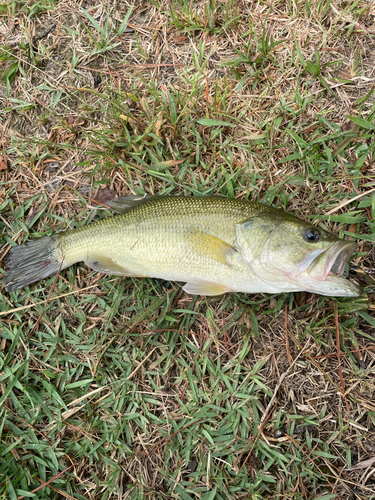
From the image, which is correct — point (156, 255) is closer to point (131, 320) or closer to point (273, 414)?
point (131, 320)

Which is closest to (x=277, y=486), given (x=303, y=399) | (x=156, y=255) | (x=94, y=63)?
(x=303, y=399)

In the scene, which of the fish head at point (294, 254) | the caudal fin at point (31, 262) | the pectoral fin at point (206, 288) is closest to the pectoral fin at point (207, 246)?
the fish head at point (294, 254)

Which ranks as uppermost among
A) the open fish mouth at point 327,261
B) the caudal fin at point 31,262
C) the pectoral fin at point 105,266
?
the open fish mouth at point 327,261

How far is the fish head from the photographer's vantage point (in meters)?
2.71

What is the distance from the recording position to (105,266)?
3.32m

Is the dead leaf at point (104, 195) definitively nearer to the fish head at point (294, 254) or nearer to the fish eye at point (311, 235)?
the fish head at point (294, 254)

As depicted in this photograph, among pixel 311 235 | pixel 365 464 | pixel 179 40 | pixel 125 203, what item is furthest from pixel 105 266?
pixel 365 464

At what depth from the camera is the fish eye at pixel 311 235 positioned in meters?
2.81

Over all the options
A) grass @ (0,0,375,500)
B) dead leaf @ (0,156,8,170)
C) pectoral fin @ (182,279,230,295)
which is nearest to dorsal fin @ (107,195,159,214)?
grass @ (0,0,375,500)

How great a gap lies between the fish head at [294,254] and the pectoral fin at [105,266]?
1.22 m

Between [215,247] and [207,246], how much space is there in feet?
0.25

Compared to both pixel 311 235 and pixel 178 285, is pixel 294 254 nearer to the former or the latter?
pixel 311 235

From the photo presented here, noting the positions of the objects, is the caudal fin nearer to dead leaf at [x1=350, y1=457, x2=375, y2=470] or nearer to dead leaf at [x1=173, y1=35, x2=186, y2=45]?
dead leaf at [x1=173, y1=35, x2=186, y2=45]

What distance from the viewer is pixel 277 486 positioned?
3.12 m
